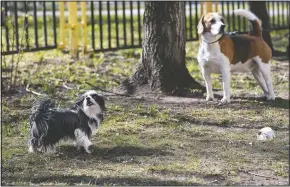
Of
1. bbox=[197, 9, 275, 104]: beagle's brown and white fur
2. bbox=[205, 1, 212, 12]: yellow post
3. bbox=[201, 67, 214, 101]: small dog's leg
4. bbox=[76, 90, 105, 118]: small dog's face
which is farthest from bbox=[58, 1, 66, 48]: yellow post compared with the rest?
bbox=[76, 90, 105, 118]: small dog's face

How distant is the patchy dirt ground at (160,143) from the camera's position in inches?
221

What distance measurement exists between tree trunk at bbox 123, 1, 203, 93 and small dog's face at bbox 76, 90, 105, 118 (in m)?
2.63

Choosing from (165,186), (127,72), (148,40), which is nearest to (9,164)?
(165,186)

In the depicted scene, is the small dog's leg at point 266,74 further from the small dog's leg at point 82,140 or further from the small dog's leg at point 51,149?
the small dog's leg at point 51,149

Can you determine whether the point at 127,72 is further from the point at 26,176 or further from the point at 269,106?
the point at 26,176

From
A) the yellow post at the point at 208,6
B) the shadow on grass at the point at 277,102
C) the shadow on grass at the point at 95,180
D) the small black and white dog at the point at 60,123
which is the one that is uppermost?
the yellow post at the point at 208,6

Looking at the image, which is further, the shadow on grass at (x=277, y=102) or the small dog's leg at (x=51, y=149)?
the shadow on grass at (x=277, y=102)

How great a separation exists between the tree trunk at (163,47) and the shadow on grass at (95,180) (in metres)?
3.54

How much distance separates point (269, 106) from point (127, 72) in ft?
10.0

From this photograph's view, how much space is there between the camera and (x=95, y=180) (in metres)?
5.46

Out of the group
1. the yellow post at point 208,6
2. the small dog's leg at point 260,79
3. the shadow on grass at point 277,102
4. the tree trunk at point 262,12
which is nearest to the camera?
the shadow on grass at point 277,102

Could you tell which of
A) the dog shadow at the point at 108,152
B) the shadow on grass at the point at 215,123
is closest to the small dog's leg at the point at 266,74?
the shadow on grass at the point at 215,123

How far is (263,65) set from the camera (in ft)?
28.5

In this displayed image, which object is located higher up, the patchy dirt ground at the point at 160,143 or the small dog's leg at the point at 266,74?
the small dog's leg at the point at 266,74
